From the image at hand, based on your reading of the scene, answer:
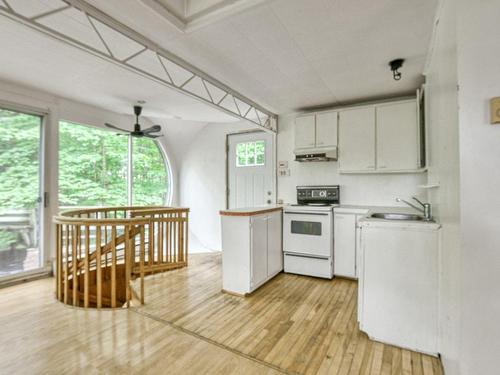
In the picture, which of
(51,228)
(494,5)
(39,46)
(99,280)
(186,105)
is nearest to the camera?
(494,5)

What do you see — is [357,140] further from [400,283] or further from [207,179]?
[207,179]

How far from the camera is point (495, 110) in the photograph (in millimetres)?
1151

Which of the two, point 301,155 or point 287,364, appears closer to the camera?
point 287,364

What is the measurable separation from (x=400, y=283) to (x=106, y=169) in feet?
16.5

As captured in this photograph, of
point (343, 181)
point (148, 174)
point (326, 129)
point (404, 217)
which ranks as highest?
point (326, 129)

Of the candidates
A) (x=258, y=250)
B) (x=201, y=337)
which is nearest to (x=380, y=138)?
(x=258, y=250)

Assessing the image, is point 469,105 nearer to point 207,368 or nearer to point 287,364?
point 287,364

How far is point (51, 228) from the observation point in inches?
148

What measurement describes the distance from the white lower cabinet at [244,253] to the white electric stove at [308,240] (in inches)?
20.2

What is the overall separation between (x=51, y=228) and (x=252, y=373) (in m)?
3.74

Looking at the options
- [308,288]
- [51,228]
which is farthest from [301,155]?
[51,228]

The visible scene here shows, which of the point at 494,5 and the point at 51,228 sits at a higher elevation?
the point at 494,5

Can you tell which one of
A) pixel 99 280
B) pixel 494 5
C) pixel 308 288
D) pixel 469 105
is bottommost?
pixel 308 288

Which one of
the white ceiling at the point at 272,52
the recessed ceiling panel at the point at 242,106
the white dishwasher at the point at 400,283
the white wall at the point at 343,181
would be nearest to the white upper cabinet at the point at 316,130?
the white ceiling at the point at 272,52
